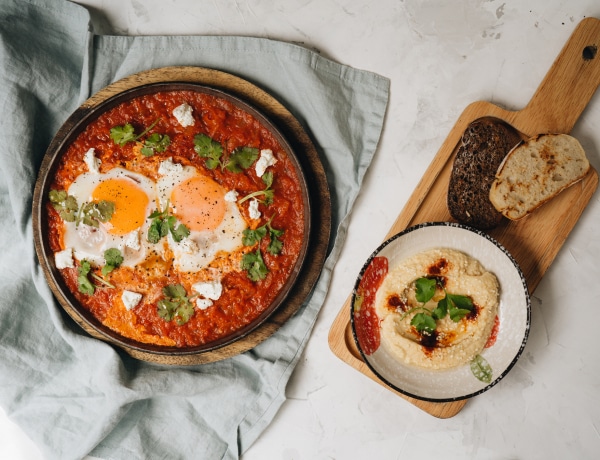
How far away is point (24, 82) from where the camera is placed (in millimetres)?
3611

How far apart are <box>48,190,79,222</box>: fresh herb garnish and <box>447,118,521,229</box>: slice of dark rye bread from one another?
7.91ft

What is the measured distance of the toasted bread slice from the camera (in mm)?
3355

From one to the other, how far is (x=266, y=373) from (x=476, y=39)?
2616 millimetres

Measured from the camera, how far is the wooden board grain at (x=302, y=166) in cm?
360

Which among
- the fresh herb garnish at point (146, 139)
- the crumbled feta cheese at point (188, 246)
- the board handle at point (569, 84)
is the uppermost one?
the board handle at point (569, 84)

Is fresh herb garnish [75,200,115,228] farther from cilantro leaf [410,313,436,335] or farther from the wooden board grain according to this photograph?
cilantro leaf [410,313,436,335]

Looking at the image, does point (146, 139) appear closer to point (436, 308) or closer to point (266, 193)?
point (266, 193)

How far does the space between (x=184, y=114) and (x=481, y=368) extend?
2.44m

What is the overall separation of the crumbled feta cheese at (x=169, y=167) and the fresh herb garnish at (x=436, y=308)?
166 centimetres

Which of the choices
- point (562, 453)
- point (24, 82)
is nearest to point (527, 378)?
point (562, 453)

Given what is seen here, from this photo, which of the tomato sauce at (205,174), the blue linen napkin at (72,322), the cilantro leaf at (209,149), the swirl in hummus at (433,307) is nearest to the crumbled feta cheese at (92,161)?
the tomato sauce at (205,174)

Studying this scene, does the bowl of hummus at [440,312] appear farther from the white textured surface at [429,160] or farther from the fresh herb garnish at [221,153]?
the fresh herb garnish at [221,153]

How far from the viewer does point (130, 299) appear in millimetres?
3570

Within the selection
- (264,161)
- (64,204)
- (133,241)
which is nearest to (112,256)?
(133,241)
